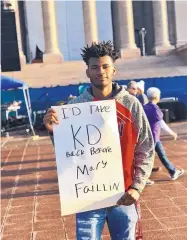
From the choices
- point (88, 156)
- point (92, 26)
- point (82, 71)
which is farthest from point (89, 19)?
point (88, 156)

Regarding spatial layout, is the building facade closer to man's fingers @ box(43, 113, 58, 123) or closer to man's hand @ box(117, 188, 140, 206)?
man's fingers @ box(43, 113, 58, 123)

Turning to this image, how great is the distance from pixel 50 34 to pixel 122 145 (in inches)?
1394

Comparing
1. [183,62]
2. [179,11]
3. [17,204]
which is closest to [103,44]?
[17,204]

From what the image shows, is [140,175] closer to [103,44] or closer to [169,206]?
[103,44]

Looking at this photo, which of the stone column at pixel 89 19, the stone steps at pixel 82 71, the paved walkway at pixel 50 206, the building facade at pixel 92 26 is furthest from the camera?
the building facade at pixel 92 26

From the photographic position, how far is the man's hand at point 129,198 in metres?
2.80

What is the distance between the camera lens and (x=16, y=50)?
25.4 metres

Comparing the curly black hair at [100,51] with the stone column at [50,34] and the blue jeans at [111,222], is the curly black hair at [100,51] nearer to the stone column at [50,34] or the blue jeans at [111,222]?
the blue jeans at [111,222]

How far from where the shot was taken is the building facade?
37.7m

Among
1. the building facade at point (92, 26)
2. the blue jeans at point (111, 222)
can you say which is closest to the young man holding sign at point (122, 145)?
the blue jeans at point (111, 222)

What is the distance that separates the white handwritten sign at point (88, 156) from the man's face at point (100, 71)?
0.12 m

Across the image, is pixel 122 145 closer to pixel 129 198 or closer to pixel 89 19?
pixel 129 198

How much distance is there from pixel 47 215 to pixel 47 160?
16.8 ft

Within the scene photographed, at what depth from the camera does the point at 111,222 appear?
2.88 metres
